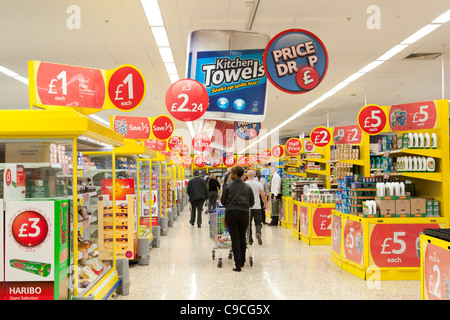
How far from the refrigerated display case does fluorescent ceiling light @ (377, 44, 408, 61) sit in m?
7.17

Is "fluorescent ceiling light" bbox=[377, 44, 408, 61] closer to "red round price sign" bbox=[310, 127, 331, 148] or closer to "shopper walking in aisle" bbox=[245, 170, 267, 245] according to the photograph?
"red round price sign" bbox=[310, 127, 331, 148]

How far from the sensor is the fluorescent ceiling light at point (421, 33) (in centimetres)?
733

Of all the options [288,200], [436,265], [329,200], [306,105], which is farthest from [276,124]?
[436,265]

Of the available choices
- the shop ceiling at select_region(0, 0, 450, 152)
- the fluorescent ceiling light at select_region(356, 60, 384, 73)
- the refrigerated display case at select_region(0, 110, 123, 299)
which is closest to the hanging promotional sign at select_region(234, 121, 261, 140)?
the shop ceiling at select_region(0, 0, 450, 152)

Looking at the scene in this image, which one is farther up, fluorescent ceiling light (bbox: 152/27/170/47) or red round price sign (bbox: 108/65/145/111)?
fluorescent ceiling light (bbox: 152/27/170/47)

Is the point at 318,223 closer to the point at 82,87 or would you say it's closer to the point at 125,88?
the point at 125,88

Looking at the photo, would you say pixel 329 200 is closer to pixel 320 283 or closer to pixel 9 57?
pixel 320 283

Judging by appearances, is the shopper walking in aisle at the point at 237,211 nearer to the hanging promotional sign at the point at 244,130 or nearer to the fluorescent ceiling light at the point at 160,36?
the hanging promotional sign at the point at 244,130

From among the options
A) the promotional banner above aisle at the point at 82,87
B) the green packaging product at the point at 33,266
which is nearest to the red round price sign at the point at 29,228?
the green packaging product at the point at 33,266

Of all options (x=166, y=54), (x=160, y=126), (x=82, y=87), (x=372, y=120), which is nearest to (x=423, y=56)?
(x=372, y=120)

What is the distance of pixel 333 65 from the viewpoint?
9867 mm

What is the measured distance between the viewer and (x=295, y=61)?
5.03 metres

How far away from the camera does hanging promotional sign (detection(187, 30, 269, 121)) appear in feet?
19.2

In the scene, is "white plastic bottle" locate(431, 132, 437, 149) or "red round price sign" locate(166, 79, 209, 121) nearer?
"red round price sign" locate(166, 79, 209, 121)
